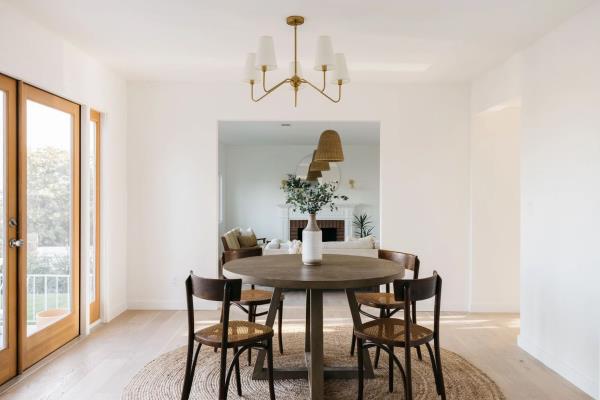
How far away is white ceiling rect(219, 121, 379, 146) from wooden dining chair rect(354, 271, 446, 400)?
15.7 ft

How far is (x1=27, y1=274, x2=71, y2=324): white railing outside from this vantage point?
10.9 ft

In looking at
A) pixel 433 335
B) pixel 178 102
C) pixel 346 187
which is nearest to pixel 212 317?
pixel 178 102

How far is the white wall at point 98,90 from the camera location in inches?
120

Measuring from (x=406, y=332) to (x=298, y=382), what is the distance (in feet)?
3.09

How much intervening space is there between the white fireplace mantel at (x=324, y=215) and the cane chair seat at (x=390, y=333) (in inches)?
289

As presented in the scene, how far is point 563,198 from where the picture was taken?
3.26m

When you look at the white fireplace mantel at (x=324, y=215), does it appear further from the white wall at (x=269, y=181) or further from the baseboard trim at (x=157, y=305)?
the baseboard trim at (x=157, y=305)

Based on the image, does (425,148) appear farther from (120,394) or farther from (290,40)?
(120,394)

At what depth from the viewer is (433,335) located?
→ 2643 millimetres

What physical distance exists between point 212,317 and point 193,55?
2.50 m

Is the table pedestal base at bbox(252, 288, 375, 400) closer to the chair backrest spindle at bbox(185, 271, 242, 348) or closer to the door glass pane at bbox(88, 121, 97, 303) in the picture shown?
the chair backrest spindle at bbox(185, 271, 242, 348)

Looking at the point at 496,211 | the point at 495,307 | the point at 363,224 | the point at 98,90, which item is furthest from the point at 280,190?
the point at 98,90

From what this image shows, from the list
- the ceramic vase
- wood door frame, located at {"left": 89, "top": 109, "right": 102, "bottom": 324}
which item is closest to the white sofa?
wood door frame, located at {"left": 89, "top": 109, "right": 102, "bottom": 324}

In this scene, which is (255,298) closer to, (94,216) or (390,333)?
(390,333)
